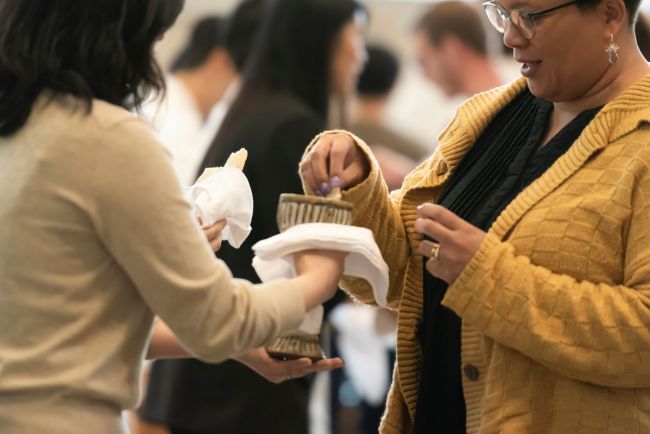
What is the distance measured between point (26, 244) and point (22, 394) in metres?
0.22

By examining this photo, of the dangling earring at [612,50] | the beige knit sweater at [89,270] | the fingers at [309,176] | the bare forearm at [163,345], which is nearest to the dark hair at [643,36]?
the dangling earring at [612,50]

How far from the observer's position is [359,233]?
200cm

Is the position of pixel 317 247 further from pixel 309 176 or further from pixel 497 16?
pixel 497 16

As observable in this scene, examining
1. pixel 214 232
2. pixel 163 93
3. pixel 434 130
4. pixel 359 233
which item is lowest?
pixel 434 130

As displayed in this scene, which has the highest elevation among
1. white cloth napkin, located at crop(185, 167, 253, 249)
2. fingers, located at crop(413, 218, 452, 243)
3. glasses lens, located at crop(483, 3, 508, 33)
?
glasses lens, located at crop(483, 3, 508, 33)

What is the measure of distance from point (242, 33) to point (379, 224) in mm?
1865

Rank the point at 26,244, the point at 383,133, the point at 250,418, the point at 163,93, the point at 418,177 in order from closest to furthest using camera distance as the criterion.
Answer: the point at 26,244
the point at 163,93
the point at 418,177
the point at 250,418
the point at 383,133

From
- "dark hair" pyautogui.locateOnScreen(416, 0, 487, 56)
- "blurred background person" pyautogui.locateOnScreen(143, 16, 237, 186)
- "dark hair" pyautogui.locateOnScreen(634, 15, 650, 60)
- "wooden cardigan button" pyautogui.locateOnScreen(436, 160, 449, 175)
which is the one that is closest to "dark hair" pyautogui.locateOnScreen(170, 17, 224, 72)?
"blurred background person" pyautogui.locateOnScreen(143, 16, 237, 186)

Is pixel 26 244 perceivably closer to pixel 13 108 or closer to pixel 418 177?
pixel 13 108

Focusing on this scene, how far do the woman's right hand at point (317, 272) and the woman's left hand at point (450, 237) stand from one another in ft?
0.50

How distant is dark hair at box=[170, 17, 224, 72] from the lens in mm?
5348

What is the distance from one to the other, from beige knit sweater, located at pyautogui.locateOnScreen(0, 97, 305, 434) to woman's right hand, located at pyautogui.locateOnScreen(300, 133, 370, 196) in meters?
0.39

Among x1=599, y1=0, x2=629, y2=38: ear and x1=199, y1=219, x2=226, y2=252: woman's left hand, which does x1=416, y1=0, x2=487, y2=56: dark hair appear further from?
x1=199, y1=219, x2=226, y2=252: woman's left hand

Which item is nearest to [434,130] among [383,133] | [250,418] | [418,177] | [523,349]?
[383,133]
